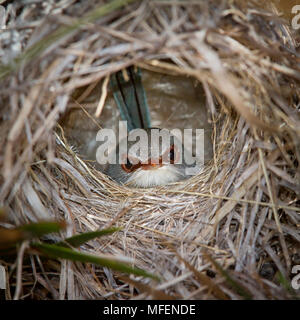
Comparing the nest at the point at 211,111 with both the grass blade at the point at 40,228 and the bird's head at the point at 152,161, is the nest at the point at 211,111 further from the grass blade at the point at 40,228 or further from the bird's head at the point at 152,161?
the bird's head at the point at 152,161

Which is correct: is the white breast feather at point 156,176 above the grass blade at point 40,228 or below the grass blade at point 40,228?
above

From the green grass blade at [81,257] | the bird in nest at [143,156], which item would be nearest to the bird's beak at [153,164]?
the bird in nest at [143,156]

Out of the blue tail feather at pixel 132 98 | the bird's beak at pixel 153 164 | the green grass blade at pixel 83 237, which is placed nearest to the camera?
the green grass blade at pixel 83 237

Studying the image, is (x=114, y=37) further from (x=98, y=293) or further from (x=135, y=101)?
(x=135, y=101)

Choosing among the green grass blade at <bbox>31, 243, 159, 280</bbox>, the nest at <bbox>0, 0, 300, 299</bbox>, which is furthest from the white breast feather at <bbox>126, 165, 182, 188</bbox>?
the green grass blade at <bbox>31, 243, 159, 280</bbox>

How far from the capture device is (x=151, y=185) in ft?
9.20

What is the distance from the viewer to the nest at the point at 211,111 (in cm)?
141

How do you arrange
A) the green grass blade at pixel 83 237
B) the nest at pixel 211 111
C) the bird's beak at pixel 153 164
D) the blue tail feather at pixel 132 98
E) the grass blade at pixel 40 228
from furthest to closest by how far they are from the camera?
the blue tail feather at pixel 132 98, the bird's beak at pixel 153 164, the green grass blade at pixel 83 237, the nest at pixel 211 111, the grass blade at pixel 40 228

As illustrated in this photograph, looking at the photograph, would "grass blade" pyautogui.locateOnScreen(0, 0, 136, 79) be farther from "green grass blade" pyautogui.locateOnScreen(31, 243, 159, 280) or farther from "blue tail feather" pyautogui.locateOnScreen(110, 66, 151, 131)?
"blue tail feather" pyautogui.locateOnScreen(110, 66, 151, 131)

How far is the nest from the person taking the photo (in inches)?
55.6

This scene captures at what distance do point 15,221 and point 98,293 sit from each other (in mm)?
537

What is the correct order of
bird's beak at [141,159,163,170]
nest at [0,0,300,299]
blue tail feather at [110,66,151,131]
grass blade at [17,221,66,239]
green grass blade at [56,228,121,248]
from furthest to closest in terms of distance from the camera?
blue tail feather at [110,66,151,131], bird's beak at [141,159,163,170], green grass blade at [56,228,121,248], nest at [0,0,300,299], grass blade at [17,221,66,239]

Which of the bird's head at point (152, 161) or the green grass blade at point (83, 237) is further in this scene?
the bird's head at point (152, 161)

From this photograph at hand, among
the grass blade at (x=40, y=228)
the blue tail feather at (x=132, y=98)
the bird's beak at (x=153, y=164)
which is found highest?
the blue tail feather at (x=132, y=98)
